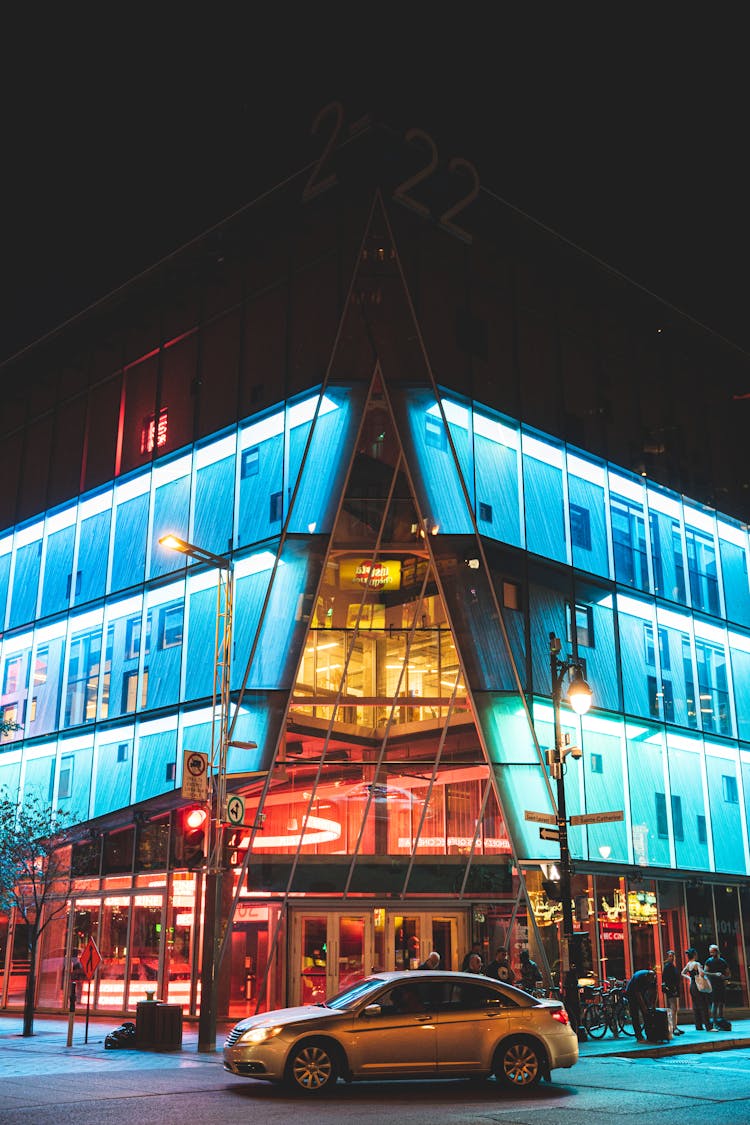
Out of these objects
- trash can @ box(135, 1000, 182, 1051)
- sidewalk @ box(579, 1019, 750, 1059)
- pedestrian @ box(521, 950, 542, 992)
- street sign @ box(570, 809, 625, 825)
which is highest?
street sign @ box(570, 809, 625, 825)

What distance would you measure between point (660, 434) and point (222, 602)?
1574 centimetres

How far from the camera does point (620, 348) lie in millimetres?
33844

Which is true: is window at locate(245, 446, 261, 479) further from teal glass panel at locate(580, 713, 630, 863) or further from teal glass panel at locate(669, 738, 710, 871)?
teal glass panel at locate(669, 738, 710, 871)

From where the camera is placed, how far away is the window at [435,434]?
2686 centimetres

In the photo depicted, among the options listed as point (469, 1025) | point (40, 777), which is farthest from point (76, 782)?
point (469, 1025)

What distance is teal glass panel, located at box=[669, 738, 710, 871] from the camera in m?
30.0

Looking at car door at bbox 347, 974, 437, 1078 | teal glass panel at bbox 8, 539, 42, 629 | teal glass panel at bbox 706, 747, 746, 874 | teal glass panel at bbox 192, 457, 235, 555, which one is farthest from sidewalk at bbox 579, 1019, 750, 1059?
teal glass panel at bbox 8, 539, 42, 629

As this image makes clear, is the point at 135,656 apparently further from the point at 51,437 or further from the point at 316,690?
the point at 51,437

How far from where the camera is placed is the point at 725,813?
3192 centimetres

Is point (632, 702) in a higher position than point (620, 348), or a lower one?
lower

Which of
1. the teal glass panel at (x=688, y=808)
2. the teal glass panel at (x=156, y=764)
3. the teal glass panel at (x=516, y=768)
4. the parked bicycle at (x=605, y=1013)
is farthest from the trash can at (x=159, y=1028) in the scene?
the teal glass panel at (x=688, y=808)

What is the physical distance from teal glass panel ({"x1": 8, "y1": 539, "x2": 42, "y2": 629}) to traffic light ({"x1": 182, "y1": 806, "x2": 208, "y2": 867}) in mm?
18178

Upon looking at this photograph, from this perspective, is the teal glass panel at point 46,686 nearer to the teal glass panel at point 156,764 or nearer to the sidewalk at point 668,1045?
the teal glass panel at point 156,764

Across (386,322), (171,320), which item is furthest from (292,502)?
(171,320)
